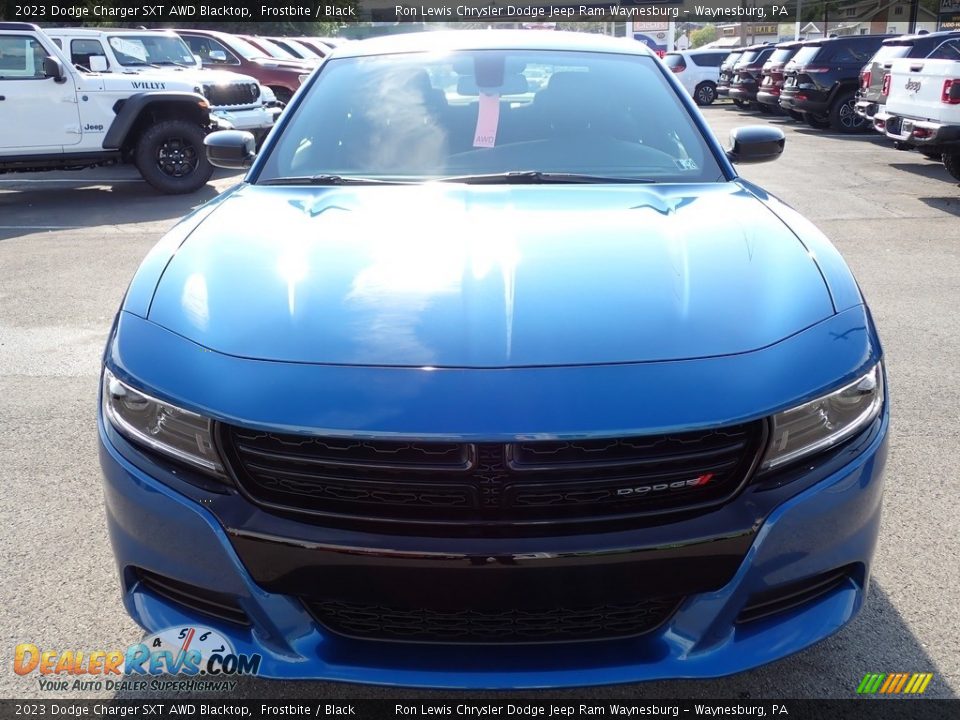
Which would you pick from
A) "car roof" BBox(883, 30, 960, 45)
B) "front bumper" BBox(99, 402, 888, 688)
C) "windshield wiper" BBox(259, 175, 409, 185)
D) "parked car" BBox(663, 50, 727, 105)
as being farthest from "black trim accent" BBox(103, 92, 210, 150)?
"parked car" BBox(663, 50, 727, 105)

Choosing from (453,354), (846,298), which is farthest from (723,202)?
(453,354)

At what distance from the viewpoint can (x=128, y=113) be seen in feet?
34.0

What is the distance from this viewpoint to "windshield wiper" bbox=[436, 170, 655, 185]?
2969 millimetres

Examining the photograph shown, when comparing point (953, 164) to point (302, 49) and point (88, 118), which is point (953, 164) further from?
point (302, 49)

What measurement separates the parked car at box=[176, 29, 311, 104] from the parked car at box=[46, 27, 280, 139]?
10.9ft

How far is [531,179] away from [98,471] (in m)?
1.99

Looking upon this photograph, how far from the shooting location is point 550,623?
5.99ft

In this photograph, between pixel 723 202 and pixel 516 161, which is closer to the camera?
pixel 723 202

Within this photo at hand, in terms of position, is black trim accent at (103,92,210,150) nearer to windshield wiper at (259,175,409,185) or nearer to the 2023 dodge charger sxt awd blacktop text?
windshield wiper at (259,175,409,185)

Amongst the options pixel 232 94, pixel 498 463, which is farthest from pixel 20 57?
pixel 498 463

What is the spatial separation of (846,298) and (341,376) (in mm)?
1196

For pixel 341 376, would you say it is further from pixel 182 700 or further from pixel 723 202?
pixel 723 202

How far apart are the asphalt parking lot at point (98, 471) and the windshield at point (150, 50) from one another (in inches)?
150

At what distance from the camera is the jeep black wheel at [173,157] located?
34.6 ft
